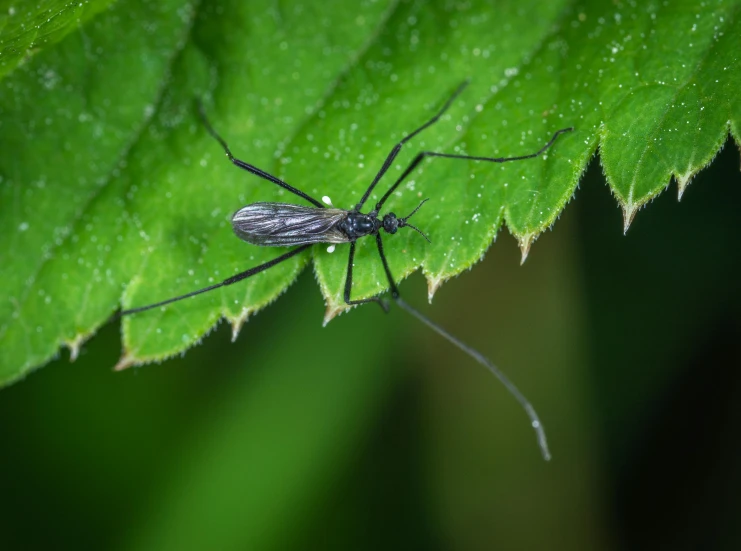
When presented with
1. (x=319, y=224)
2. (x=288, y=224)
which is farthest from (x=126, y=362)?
(x=319, y=224)

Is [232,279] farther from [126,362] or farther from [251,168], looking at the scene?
[126,362]

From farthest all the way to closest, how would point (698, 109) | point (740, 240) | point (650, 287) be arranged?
point (650, 287) < point (740, 240) < point (698, 109)

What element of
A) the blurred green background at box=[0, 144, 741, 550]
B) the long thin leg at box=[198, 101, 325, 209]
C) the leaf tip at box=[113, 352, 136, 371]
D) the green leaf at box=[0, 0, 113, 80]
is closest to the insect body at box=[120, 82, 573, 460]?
the long thin leg at box=[198, 101, 325, 209]

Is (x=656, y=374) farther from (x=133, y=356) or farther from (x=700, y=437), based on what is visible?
(x=133, y=356)

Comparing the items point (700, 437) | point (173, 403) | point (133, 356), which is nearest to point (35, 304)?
point (133, 356)

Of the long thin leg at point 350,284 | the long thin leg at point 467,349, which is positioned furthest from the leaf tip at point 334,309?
the long thin leg at point 467,349

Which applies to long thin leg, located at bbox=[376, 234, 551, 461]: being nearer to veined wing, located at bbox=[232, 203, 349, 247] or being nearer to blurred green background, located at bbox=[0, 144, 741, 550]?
veined wing, located at bbox=[232, 203, 349, 247]

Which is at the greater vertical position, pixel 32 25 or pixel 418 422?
pixel 32 25
